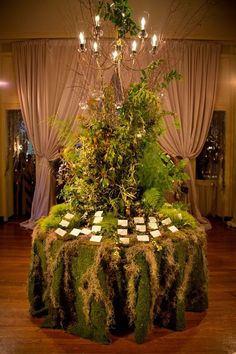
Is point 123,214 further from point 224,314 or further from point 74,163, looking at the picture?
point 224,314

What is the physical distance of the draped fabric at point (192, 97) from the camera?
6.04 metres

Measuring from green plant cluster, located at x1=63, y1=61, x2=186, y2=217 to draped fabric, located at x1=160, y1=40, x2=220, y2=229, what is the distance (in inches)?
127

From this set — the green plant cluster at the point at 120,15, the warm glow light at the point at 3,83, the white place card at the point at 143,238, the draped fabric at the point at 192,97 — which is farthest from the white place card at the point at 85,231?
the warm glow light at the point at 3,83

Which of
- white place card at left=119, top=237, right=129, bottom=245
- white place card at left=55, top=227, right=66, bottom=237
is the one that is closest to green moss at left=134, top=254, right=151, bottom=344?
white place card at left=119, top=237, right=129, bottom=245

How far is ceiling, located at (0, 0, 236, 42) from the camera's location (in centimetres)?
590

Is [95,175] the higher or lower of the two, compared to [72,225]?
higher

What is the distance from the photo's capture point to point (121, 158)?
105 inches

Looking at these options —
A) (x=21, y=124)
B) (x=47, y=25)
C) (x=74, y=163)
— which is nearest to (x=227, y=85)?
(x=47, y=25)

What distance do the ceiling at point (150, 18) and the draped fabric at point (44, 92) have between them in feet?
0.68

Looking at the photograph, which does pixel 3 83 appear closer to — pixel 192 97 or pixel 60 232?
pixel 192 97

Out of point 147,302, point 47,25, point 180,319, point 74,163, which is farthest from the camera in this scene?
point 47,25

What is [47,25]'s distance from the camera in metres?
5.95

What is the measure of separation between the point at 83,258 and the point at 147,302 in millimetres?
511

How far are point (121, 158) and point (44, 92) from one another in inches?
149
